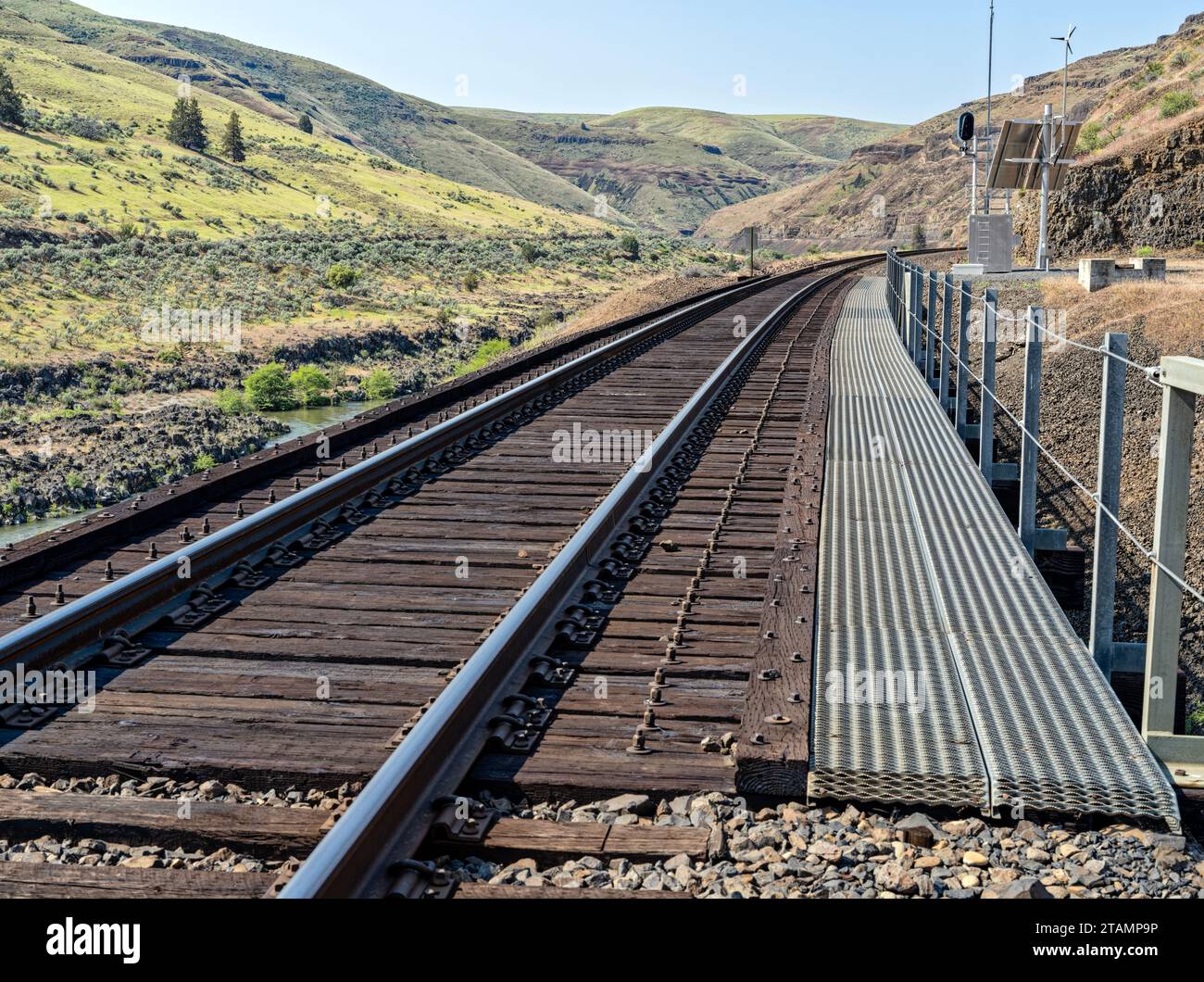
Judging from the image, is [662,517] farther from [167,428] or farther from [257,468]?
[167,428]

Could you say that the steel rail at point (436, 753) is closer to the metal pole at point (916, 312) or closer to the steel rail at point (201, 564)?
the steel rail at point (201, 564)

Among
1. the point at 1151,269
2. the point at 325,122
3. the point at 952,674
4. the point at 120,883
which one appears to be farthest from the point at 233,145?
the point at 325,122

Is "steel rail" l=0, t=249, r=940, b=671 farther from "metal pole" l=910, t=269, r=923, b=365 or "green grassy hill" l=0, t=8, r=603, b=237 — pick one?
"green grassy hill" l=0, t=8, r=603, b=237

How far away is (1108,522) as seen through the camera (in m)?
5.20

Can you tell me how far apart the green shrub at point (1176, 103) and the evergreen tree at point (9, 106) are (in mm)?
64332

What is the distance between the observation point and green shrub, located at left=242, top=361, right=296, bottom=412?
22.5 meters

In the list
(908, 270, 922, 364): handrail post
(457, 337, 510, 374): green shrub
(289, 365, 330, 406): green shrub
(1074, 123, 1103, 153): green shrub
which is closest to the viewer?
(908, 270, 922, 364): handrail post

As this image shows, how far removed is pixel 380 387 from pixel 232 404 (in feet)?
10.4

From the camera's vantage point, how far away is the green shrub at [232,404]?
21620mm

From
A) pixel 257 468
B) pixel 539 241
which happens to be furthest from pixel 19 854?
pixel 539 241

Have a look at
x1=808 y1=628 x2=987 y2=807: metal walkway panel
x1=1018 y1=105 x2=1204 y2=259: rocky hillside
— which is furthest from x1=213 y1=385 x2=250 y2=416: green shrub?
x1=1018 y1=105 x2=1204 y2=259: rocky hillside

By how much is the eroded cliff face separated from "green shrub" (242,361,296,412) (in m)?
22.6

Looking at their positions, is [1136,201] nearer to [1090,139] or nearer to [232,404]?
[1090,139]

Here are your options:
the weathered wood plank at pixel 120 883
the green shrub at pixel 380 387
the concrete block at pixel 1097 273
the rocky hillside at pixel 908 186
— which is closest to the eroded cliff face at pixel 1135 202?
the concrete block at pixel 1097 273
